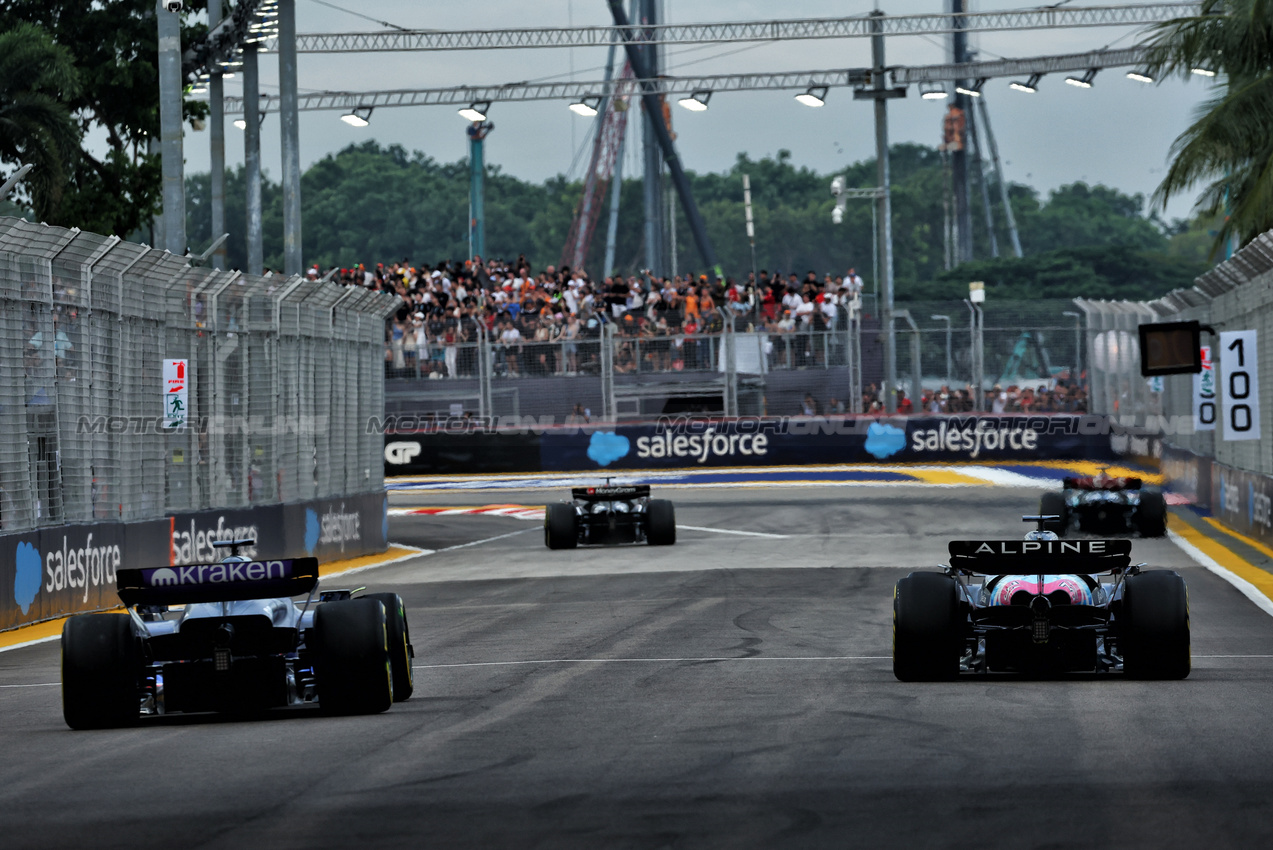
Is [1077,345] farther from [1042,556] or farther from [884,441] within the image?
[1042,556]

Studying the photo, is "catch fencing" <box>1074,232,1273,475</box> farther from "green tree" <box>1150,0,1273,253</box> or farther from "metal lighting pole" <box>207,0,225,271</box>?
"metal lighting pole" <box>207,0,225,271</box>

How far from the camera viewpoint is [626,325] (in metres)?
37.0

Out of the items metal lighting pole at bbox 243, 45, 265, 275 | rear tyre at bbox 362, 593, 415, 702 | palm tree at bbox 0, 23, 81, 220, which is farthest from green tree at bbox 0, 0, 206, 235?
rear tyre at bbox 362, 593, 415, 702

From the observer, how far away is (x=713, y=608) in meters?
14.7

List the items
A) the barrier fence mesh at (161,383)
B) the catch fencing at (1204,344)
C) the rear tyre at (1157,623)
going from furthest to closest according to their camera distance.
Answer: the catch fencing at (1204,344) → the barrier fence mesh at (161,383) → the rear tyre at (1157,623)

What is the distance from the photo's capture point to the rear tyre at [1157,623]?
9.71m

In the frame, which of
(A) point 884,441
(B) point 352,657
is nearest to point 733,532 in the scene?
(A) point 884,441

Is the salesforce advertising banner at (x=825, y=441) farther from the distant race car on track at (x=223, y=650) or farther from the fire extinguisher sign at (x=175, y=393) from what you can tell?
the distant race car on track at (x=223, y=650)

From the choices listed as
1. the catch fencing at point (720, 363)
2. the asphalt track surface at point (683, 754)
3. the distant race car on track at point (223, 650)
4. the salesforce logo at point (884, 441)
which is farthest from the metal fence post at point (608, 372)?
the distant race car on track at point (223, 650)

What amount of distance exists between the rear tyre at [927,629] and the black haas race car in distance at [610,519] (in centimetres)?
1214

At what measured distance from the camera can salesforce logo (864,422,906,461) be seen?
37938mm

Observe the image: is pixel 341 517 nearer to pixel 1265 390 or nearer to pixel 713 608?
pixel 713 608

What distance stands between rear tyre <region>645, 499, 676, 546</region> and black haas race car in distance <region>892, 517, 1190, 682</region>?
1205 cm

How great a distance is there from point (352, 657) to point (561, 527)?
42.5 feet
